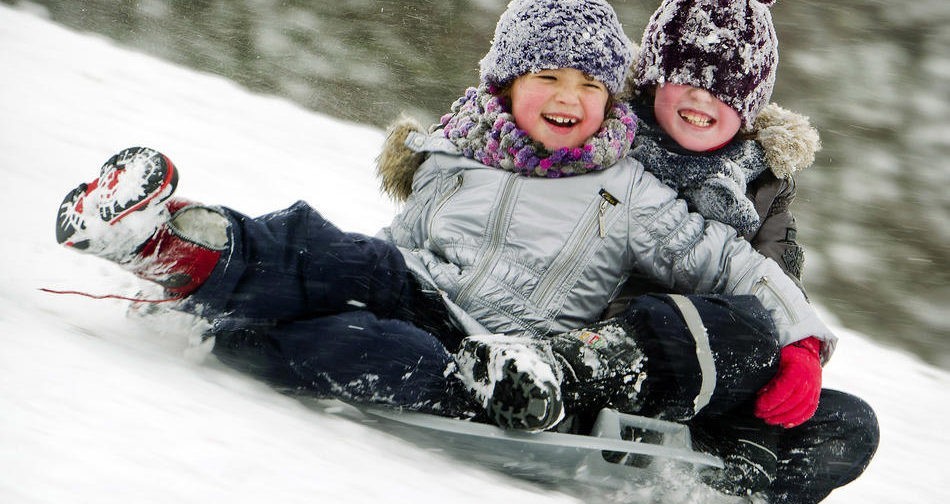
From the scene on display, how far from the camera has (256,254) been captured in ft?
4.92

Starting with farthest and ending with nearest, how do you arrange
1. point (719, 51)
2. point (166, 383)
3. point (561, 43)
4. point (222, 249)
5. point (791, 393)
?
point (719, 51), point (561, 43), point (791, 393), point (222, 249), point (166, 383)

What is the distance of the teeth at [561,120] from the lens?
6.46ft

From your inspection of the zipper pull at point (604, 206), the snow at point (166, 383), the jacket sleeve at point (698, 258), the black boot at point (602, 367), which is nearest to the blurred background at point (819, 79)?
the snow at point (166, 383)

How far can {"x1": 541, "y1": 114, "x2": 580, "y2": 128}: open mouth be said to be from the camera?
197 centimetres

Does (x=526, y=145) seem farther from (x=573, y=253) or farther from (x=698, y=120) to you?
(x=698, y=120)

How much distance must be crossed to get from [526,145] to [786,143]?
620 mm

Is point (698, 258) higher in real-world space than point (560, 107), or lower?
lower

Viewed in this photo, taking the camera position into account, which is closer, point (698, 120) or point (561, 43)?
point (561, 43)

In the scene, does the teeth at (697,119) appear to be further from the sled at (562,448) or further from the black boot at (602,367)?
the sled at (562,448)

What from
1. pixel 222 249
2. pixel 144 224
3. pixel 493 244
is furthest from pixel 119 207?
pixel 493 244

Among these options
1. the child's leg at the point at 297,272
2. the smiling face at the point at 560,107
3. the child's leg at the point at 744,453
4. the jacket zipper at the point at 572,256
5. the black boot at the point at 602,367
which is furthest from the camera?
the smiling face at the point at 560,107

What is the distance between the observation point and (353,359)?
1521 mm

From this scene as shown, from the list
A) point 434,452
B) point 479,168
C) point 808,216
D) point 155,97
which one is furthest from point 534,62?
point 808,216

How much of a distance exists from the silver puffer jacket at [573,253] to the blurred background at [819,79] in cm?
359
